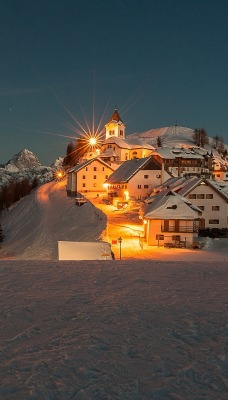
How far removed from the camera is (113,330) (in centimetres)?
473

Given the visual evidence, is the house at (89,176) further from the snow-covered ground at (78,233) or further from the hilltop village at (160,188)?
the snow-covered ground at (78,233)

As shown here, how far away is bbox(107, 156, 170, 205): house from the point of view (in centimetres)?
5571

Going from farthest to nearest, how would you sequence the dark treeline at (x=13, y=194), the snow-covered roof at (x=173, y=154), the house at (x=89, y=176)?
the dark treeline at (x=13, y=194) < the snow-covered roof at (x=173, y=154) < the house at (x=89, y=176)

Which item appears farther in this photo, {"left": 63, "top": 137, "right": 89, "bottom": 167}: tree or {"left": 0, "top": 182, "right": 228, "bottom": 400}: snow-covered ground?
{"left": 63, "top": 137, "right": 89, "bottom": 167}: tree

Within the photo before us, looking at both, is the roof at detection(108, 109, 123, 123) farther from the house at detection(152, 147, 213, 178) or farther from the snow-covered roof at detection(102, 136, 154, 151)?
the house at detection(152, 147, 213, 178)

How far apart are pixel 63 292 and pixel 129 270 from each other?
249 centimetres

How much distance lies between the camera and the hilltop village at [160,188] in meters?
32.8

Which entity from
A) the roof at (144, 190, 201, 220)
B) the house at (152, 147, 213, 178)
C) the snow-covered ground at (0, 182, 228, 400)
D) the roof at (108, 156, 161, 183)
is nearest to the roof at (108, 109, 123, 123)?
the house at (152, 147, 213, 178)

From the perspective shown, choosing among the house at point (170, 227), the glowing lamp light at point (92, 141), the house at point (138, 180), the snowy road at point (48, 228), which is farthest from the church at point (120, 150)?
the house at point (170, 227)

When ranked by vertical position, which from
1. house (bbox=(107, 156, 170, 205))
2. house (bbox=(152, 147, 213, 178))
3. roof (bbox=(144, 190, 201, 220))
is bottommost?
roof (bbox=(144, 190, 201, 220))

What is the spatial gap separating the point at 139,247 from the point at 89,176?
37.0 m

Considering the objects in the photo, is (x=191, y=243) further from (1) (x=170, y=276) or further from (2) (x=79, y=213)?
(1) (x=170, y=276)

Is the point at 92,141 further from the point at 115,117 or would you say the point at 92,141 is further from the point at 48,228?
the point at 48,228

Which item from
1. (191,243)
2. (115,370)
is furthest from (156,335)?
(191,243)
